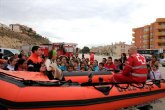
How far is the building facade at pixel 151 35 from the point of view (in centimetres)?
9350

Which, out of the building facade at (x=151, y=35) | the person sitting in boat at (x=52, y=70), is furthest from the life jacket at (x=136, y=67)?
the building facade at (x=151, y=35)

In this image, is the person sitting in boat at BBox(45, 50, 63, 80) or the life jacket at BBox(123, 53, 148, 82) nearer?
the person sitting in boat at BBox(45, 50, 63, 80)

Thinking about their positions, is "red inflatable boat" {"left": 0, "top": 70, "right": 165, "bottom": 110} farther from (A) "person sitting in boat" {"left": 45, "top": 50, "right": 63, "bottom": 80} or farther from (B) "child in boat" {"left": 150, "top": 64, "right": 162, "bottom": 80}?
(B) "child in boat" {"left": 150, "top": 64, "right": 162, "bottom": 80}

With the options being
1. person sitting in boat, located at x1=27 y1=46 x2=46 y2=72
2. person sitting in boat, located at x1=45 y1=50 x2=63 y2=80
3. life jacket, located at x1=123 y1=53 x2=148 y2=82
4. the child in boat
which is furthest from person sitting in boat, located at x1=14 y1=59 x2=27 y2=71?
the child in boat

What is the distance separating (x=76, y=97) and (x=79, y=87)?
360 mm

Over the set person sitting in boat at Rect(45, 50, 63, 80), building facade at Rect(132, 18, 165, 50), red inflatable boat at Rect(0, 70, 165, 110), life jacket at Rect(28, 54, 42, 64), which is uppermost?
building facade at Rect(132, 18, 165, 50)

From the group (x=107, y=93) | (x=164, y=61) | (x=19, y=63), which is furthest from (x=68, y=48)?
(x=107, y=93)

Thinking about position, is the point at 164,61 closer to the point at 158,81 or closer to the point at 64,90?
the point at 158,81

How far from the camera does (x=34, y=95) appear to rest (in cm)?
572

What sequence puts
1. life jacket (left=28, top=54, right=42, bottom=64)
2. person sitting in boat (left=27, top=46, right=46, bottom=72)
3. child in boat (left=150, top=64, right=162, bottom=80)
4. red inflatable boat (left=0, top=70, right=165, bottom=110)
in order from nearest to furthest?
red inflatable boat (left=0, top=70, right=165, bottom=110) → person sitting in boat (left=27, top=46, right=46, bottom=72) → life jacket (left=28, top=54, right=42, bottom=64) → child in boat (left=150, top=64, right=162, bottom=80)

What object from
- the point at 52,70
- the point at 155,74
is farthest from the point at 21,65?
the point at 155,74

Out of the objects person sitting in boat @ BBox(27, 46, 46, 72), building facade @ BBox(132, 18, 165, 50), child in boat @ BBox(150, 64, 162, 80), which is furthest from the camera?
building facade @ BBox(132, 18, 165, 50)

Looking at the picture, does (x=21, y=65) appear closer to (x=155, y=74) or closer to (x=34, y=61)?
(x=34, y=61)

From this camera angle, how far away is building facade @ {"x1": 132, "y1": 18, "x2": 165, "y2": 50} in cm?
9350
